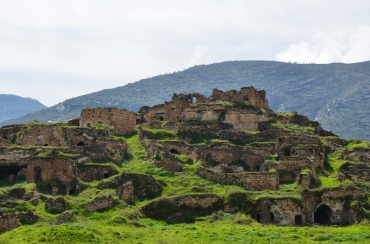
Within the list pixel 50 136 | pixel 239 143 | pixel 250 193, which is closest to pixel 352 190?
pixel 250 193

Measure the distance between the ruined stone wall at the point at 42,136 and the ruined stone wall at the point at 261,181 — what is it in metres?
20.0

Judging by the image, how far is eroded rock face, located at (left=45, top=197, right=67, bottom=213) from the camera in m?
42.1

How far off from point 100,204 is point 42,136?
19119mm

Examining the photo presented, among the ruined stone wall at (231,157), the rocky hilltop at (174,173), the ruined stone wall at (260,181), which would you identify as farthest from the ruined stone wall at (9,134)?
the ruined stone wall at (260,181)

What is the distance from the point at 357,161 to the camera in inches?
2244

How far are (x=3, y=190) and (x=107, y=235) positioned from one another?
12552mm

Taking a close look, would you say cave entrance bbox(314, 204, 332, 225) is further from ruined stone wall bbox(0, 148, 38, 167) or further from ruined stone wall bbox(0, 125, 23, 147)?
ruined stone wall bbox(0, 125, 23, 147)

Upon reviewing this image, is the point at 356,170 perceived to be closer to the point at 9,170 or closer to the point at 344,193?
the point at 344,193

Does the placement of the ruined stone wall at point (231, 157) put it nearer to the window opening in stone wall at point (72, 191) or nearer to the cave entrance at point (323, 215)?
the cave entrance at point (323, 215)

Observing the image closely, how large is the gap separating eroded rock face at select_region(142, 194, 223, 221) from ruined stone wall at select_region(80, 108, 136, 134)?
2307 cm

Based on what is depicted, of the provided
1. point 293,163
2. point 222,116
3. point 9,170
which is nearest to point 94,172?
point 9,170

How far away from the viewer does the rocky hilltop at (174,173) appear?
43719 mm

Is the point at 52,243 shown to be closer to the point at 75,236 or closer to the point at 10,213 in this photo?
the point at 75,236

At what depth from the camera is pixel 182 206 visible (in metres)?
44.2
